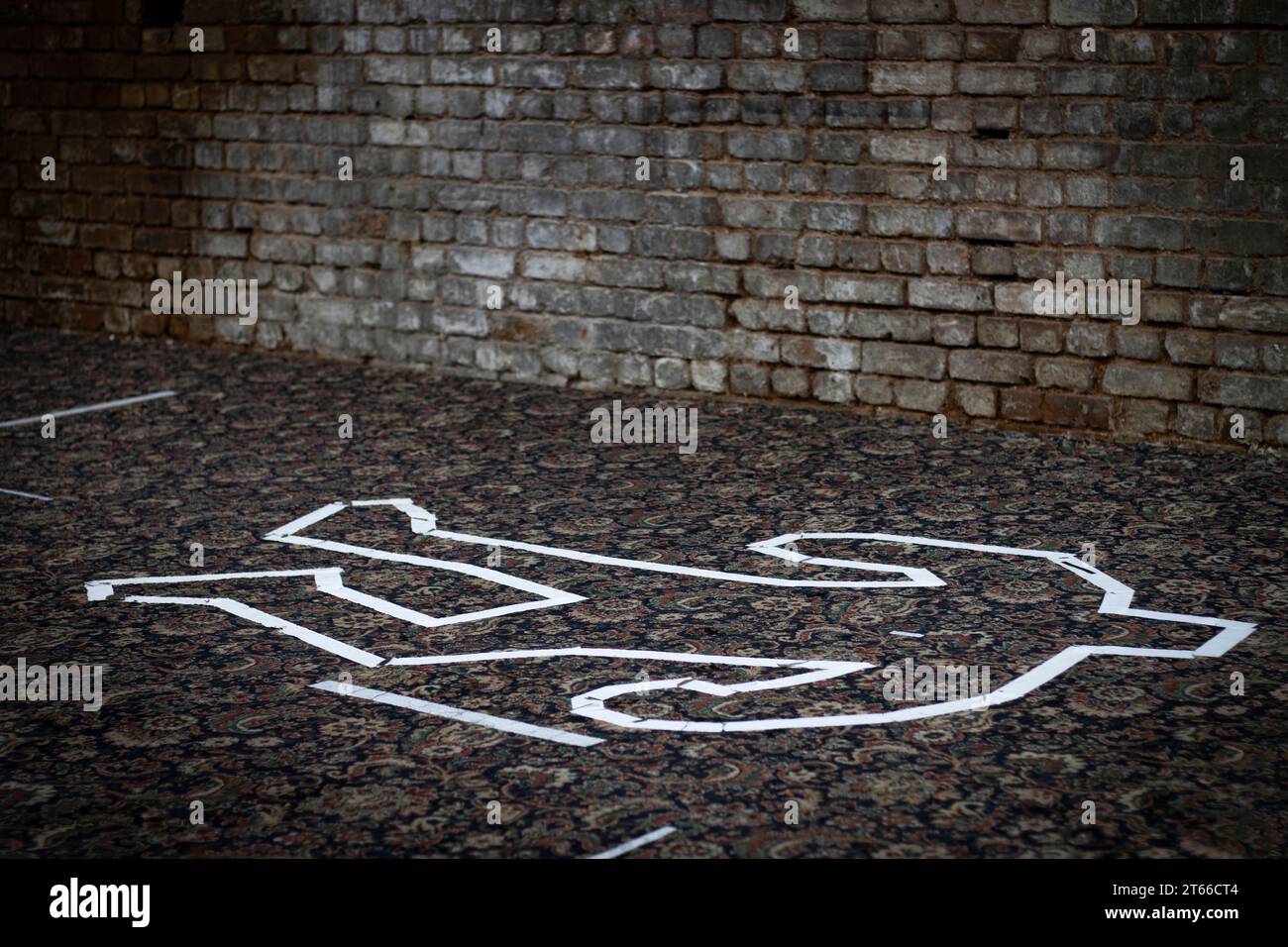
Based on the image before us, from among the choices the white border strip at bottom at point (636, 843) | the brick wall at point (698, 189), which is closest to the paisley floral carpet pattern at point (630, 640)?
the white border strip at bottom at point (636, 843)

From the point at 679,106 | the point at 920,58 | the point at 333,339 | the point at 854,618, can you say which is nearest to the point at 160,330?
the point at 333,339

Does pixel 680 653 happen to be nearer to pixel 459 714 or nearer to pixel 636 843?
pixel 459 714

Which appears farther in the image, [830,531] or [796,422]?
[796,422]

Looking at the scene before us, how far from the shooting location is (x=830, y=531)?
20.0 feet

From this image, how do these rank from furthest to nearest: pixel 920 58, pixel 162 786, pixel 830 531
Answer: pixel 920 58
pixel 830 531
pixel 162 786

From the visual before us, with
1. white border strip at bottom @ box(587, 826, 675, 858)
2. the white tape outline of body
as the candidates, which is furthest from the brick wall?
white border strip at bottom @ box(587, 826, 675, 858)

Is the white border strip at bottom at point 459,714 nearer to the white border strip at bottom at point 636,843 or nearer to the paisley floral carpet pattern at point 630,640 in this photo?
the paisley floral carpet pattern at point 630,640

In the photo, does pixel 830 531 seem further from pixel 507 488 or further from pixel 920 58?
pixel 920 58

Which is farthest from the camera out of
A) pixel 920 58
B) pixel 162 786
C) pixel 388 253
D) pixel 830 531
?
pixel 388 253

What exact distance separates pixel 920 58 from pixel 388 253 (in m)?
3.56

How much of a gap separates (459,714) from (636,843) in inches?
37.4
